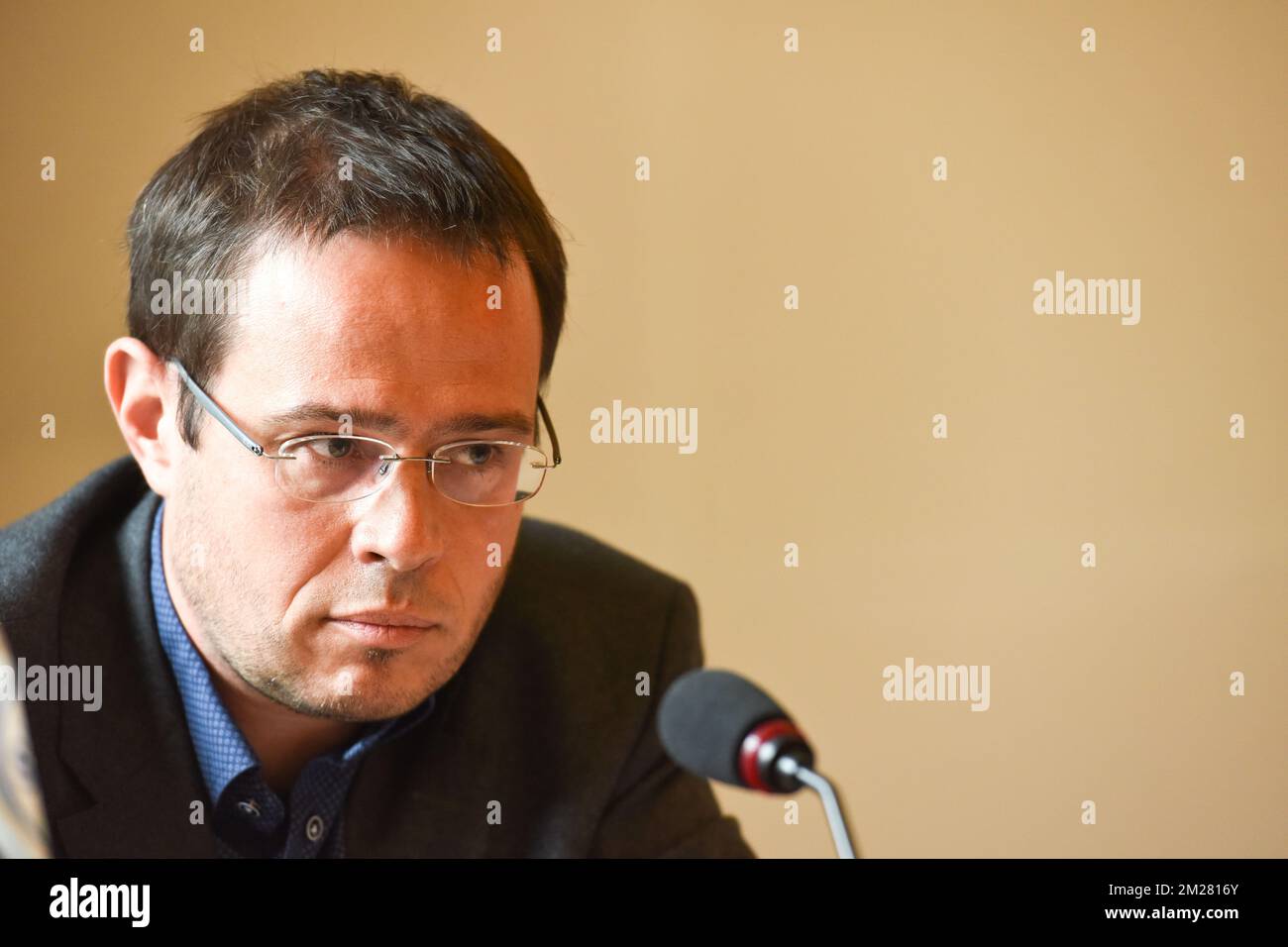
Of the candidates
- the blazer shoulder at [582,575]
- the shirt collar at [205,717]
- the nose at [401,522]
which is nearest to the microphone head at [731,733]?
the nose at [401,522]

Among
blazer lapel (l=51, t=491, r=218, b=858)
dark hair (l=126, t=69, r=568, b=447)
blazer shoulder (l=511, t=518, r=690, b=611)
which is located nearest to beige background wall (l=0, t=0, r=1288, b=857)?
blazer shoulder (l=511, t=518, r=690, b=611)

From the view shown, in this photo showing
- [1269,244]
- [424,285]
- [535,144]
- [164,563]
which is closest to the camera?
[424,285]

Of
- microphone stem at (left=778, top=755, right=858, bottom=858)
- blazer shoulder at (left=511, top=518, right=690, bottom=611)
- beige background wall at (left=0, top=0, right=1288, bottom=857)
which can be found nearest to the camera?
microphone stem at (left=778, top=755, right=858, bottom=858)

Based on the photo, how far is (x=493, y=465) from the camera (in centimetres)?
111

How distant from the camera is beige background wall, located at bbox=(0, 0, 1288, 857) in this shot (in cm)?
194

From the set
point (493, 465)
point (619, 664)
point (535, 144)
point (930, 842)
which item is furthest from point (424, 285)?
point (930, 842)

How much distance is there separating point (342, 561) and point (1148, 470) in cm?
152

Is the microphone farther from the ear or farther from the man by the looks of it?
the ear

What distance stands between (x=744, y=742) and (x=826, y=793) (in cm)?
6

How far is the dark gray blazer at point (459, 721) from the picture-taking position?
3.47 feet

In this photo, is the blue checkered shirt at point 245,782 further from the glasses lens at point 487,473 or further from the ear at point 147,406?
the glasses lens at point 487,473

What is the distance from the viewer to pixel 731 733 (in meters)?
0.70

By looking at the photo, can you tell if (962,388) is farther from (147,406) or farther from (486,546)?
(147,406)
